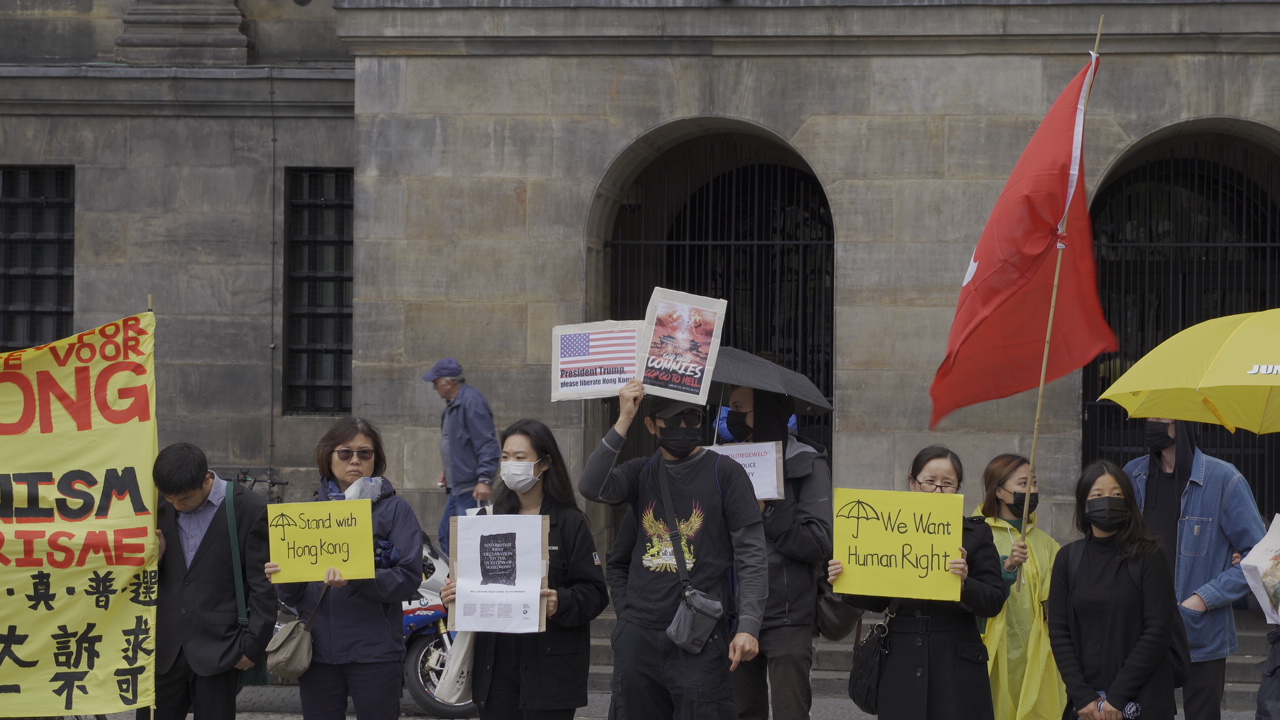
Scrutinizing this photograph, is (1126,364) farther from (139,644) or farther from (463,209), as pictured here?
(139,644)

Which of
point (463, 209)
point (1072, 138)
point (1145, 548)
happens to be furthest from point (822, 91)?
point (1145, 548)

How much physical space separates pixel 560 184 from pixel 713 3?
6.71 ft

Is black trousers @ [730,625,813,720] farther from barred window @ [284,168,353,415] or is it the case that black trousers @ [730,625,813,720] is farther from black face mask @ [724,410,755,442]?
barred window @ [284,168,353,415]

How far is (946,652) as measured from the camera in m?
5.80

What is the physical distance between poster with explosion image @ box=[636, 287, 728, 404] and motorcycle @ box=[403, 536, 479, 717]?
3500 millimetres

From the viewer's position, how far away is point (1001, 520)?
21.9 ft

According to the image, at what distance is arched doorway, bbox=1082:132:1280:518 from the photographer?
12797mm

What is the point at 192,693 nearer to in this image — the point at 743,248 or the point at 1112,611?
the point at 1112,611

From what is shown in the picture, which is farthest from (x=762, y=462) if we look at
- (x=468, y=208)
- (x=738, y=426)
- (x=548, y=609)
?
(x=468, y=208)

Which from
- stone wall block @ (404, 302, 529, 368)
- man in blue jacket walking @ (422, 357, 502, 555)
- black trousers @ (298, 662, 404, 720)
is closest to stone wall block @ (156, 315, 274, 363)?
stone wall block @ (404, 302, 529, 368)

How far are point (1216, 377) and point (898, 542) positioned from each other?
1.54 metres

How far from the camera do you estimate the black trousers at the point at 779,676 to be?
21.6ft

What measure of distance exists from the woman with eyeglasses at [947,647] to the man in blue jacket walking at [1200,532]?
1.31 meters

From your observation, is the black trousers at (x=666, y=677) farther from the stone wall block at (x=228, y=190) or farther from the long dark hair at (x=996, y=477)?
the stone wall block at (x=228, y=190)
